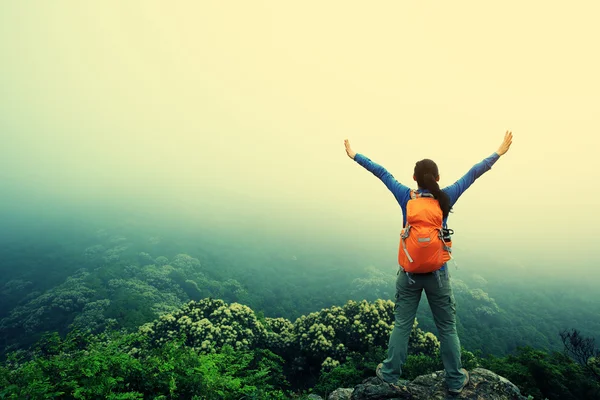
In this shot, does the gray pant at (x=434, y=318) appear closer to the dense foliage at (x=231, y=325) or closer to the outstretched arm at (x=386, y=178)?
the outstretched arm at (x=386, y=178)

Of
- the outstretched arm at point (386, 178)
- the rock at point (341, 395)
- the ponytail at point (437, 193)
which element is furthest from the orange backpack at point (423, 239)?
the rock at point (341, 395)

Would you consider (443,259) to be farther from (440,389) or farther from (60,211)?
(60,211)

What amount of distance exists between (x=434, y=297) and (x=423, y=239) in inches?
38.5

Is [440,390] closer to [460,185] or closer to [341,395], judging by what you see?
→ [341,395]

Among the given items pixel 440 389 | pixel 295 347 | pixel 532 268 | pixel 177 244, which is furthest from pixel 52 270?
pixel 532 268

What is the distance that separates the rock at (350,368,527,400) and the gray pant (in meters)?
0.45

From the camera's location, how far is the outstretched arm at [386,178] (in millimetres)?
4492

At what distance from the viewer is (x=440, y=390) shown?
4.88 metres

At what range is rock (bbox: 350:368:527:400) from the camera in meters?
4.66

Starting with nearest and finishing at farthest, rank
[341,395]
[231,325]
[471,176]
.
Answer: [471,176] < [341,395] < [231,325]

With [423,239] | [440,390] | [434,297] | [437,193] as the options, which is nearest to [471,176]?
[437,193]

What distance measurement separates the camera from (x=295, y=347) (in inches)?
560

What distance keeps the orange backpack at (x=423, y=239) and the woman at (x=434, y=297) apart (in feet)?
0.64

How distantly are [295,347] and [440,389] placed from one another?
10.5 m
